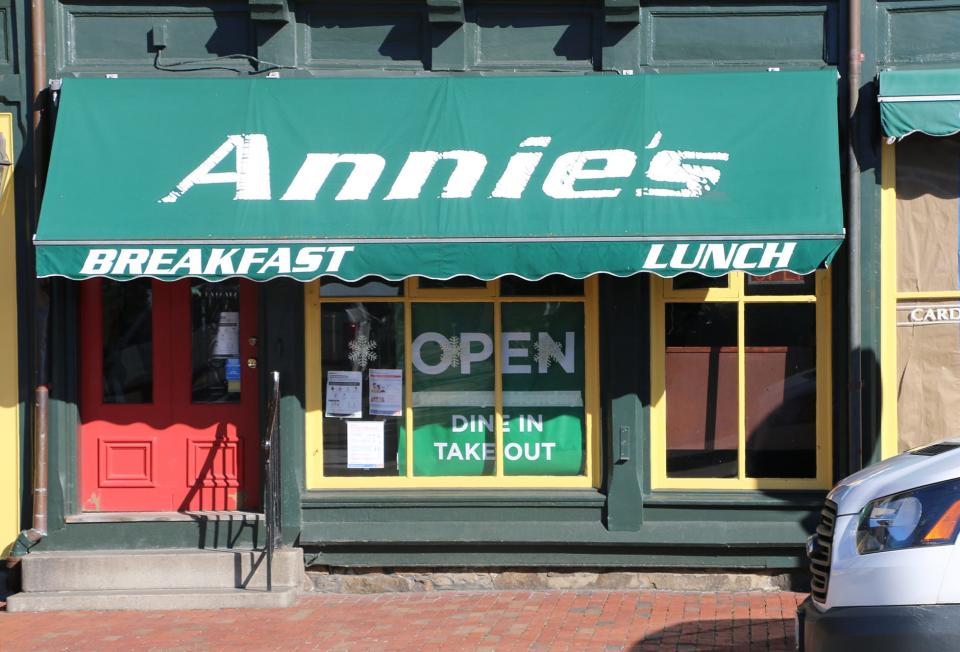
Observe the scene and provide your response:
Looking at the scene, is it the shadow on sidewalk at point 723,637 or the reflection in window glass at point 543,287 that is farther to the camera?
the reflection in window glass at point 543,287

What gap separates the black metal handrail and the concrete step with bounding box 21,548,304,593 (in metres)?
0.17

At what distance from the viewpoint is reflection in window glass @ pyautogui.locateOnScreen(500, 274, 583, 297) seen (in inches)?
344

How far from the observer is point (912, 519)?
15.6 feet

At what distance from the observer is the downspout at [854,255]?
8312mm

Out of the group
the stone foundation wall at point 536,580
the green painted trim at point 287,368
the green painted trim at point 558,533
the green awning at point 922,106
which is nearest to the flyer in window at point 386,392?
the green painted trim at point 287,368

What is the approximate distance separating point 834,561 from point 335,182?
4.58 m

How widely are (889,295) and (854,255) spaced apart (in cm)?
45

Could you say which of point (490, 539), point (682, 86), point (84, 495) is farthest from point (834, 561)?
point (84, 495)

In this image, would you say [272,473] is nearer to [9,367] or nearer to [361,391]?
[361,391]

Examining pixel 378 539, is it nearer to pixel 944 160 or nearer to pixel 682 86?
pixel 682 86

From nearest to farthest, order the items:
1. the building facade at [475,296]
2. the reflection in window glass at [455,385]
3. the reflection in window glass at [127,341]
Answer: the building facade at [475,296] < the reflection in window glass at [455,385] < the reflection in window glass at [127,341]

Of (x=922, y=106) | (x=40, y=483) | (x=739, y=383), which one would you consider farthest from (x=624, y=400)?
(x=40, y=483)

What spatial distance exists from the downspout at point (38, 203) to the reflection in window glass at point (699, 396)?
478 centimetres

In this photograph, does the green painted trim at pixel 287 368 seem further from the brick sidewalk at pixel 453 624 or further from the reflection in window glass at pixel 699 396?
the reflection in window glass at pixel 699 396
